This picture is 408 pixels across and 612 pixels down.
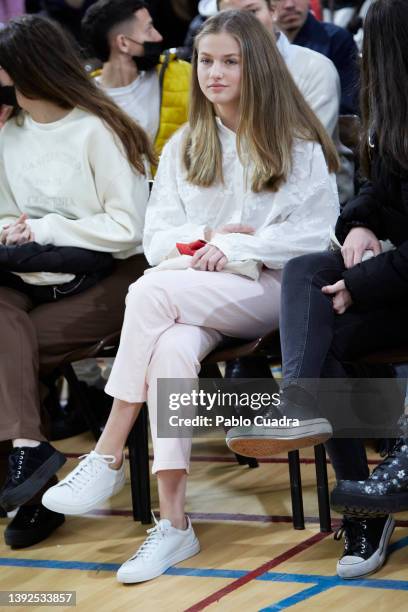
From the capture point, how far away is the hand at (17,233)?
10.6 ft

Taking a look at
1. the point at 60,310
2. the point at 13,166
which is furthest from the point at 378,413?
the point at 13,166

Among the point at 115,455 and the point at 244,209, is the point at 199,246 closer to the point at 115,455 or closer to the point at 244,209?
the point at 244,209

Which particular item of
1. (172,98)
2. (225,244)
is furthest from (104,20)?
(225,244)

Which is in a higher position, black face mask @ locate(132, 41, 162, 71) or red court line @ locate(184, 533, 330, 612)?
black face mask @ locate(132, 41, 162, 71)

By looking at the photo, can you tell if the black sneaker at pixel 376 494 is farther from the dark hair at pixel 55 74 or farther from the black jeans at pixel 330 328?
the dark hair at pixel 55 74

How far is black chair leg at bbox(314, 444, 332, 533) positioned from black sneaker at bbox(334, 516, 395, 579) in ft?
0.63

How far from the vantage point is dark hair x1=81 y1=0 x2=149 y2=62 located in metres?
4.04

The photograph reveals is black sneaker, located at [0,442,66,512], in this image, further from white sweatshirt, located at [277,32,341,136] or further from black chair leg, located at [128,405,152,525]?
white sweatshirt, located at [277,32,341,136]

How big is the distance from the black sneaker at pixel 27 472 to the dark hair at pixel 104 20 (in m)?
1.72

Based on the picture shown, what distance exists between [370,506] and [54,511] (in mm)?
926

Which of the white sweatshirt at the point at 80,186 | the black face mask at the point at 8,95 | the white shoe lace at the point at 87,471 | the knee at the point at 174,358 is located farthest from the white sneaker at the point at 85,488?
the black face mask at the point at 8,95

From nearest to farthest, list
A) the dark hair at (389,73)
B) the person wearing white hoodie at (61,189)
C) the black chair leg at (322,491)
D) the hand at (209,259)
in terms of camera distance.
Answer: the dark hair at (389,73) → the black chair leg at (322,491) → the hand at (209,259) → the person wearing white hoodie at (61,189)

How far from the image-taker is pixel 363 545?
99.4 inches

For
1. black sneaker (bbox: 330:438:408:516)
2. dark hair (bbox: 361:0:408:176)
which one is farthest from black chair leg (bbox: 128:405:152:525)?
dark hair (bbox: 361:0:408:176)
